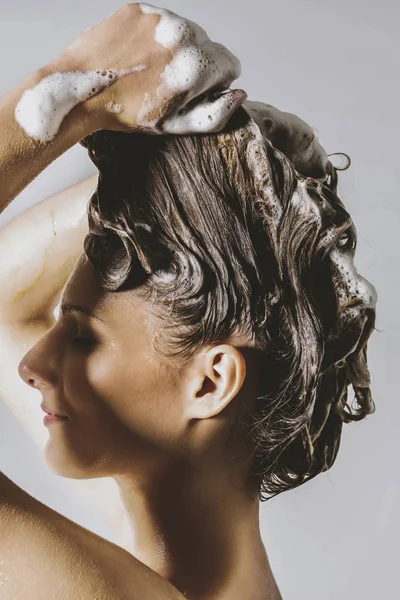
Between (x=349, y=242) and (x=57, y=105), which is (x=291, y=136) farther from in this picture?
(x=57, y=105)

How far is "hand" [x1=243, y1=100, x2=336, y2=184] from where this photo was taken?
3.29 feet

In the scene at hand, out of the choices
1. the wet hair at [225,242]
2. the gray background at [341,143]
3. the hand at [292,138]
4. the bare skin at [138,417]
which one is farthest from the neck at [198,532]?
the gray background at [341,143]

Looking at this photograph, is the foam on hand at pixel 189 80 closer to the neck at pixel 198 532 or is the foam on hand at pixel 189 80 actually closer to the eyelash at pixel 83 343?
the eyelash at pixel 83 343

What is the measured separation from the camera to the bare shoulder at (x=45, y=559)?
0.81 meters

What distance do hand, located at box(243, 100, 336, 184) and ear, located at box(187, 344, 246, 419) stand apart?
0.22 meters

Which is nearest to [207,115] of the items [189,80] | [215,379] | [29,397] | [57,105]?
[189,80]

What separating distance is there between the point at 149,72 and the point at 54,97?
0.09m

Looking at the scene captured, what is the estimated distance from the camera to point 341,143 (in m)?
1.56

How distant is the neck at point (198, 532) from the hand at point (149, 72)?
363 millimetres

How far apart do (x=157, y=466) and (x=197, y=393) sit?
0.30 feet

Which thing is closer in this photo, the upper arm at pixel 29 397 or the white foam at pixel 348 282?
the white foam at pixel 348 282

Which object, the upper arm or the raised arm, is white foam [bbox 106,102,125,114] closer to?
the raised arm


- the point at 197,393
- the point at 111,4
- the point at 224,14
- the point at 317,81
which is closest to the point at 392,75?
the point at 317,81

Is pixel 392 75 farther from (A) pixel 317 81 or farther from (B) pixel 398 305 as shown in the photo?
(B) pixel 398 305
